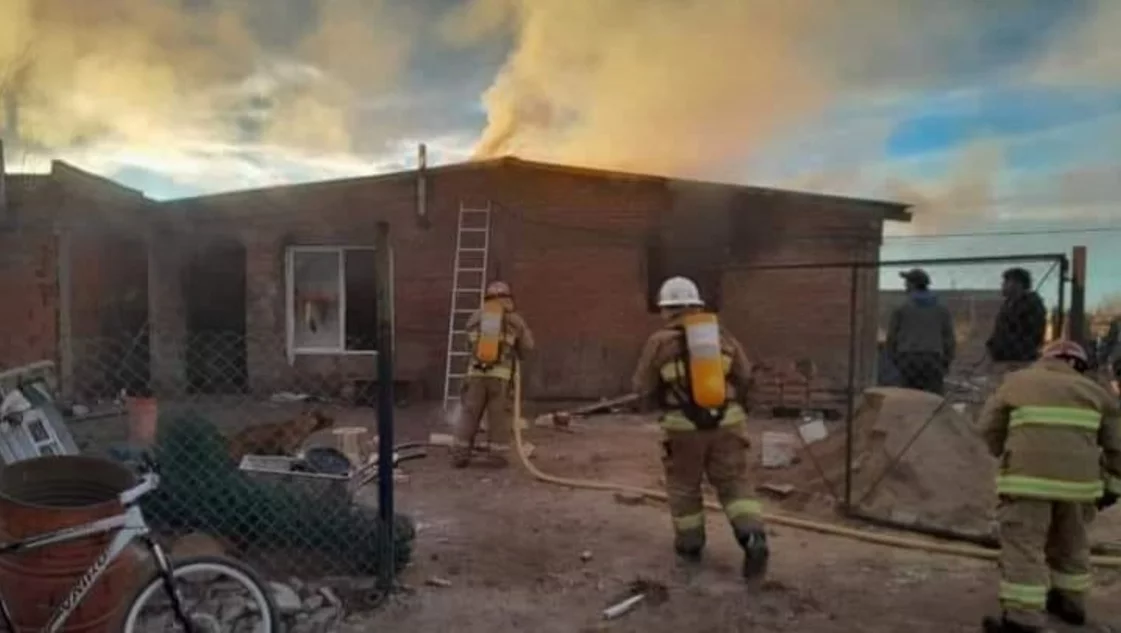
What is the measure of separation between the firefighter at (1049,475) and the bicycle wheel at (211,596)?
11.0ft

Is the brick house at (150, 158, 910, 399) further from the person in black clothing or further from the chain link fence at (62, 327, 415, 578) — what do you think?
the person in black clothing

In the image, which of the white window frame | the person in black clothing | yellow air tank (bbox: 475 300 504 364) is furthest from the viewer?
the white window frame

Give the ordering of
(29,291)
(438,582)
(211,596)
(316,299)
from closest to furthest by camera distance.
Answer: (211,596)
(438,582)
(29,291)
(316,299)

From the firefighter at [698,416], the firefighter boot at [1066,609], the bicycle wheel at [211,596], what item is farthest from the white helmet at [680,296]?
the bicycle wheel at [211,596]

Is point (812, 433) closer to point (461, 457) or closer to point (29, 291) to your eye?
point (461, 457)

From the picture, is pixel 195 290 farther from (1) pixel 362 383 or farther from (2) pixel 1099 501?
(2) pixel 1099 501

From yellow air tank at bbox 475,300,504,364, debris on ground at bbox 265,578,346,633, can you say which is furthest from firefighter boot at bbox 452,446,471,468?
debris on ground at bbox 265,578,346,633

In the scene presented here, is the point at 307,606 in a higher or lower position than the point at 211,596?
lower

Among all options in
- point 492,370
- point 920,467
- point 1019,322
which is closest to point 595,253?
point 492,370

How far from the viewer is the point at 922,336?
8.45 metres

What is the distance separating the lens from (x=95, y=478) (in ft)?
13.4

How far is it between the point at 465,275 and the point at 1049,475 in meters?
10.1

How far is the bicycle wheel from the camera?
3.52 metres

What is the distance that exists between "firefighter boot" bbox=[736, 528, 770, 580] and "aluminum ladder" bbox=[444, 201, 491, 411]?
343 inches
